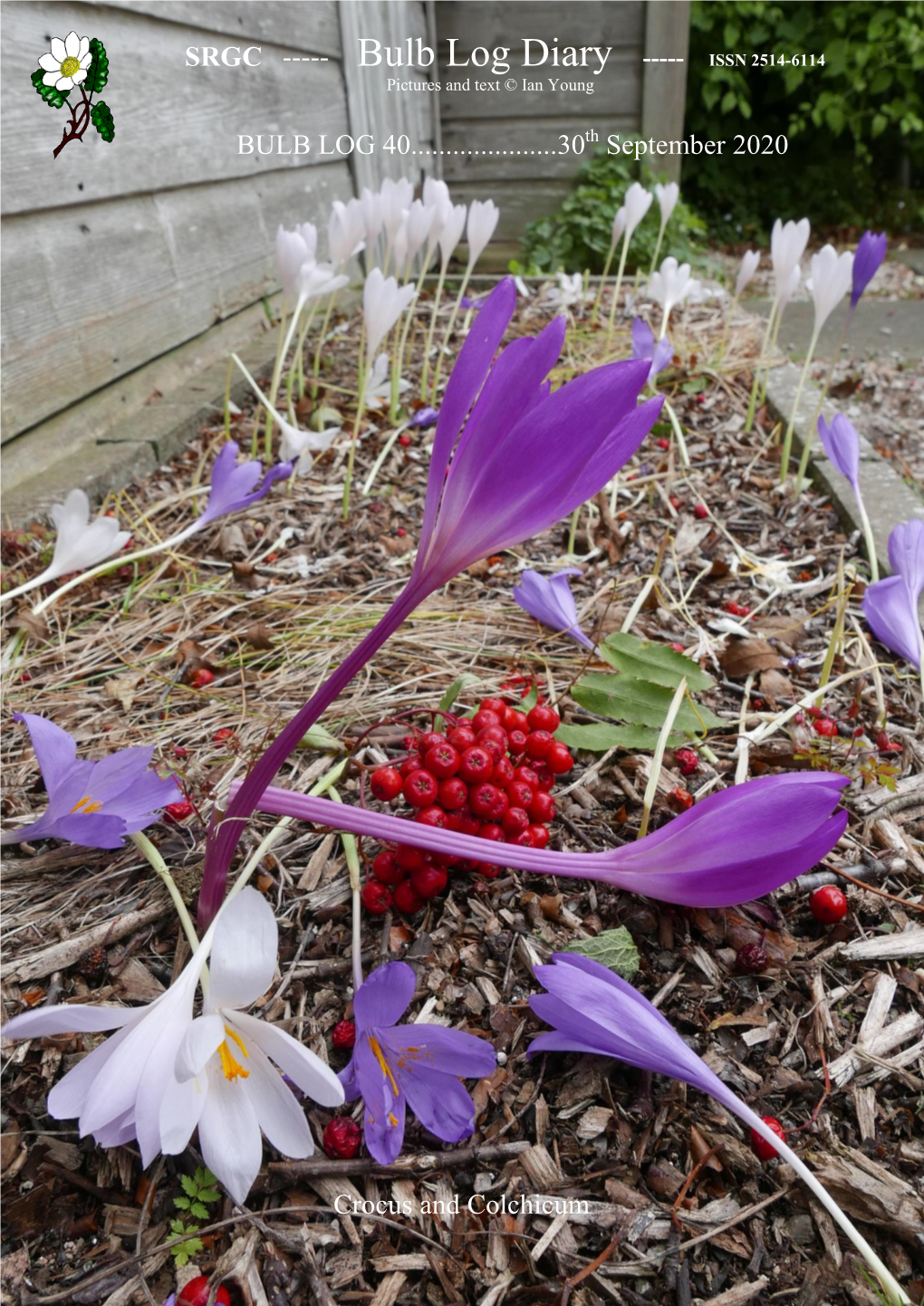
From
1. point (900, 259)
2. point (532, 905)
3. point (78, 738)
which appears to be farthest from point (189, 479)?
point (900, 259)

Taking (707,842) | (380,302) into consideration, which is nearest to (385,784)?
(707,842)

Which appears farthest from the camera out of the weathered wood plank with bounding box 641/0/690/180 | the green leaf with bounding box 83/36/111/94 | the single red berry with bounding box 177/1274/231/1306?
the weathered wood plank with bounding box 641/0/690/180

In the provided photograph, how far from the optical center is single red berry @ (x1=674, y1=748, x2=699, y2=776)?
3.84 feet

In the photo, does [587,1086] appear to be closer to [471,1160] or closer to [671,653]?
[471,1160]

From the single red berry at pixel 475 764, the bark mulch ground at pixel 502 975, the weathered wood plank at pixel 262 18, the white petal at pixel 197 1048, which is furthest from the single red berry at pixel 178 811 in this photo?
the weathered wood plank at pixel 262 18

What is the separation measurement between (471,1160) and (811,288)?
1901 mm

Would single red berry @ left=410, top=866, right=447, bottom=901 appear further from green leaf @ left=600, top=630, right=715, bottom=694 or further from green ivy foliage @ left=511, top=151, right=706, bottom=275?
green ivy foliage @ left=511, top=151, right=706, bottom=275

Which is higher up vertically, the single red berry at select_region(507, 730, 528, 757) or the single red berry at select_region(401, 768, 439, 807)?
the single red berry at select_region(401, 768, 439, 807)

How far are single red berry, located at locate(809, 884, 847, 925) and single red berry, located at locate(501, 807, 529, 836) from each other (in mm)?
352

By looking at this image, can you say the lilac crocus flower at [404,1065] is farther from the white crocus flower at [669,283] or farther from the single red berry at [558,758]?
the white crocus flower at [669,283]

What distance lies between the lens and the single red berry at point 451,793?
0.92m

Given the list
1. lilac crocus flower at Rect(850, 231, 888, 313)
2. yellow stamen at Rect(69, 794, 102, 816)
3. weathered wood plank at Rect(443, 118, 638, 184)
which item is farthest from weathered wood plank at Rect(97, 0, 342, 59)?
yellow stamen at Rect(69, 794, 102, 816)

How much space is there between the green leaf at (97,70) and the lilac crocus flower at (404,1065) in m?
2.25

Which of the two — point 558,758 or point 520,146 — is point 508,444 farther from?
point 520,146
